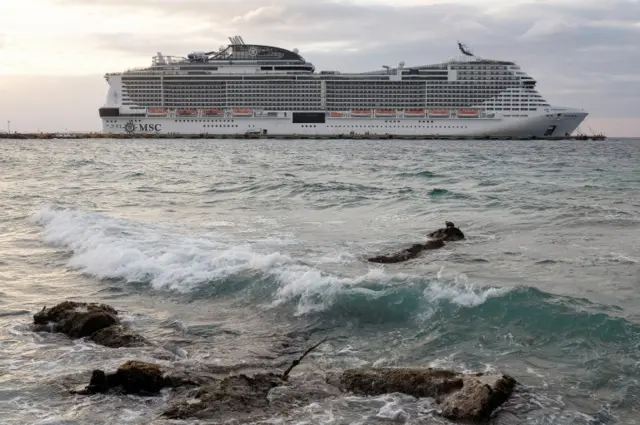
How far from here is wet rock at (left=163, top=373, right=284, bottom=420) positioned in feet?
17.8

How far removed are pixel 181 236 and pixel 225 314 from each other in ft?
19.9

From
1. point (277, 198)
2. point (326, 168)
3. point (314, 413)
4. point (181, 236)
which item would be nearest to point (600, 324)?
point (314, 413)

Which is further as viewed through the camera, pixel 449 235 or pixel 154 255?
pixel 449 235

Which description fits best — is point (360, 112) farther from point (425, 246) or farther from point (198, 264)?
point (198, 264)

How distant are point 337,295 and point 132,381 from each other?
12.3 ft

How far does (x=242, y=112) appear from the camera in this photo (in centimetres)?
9319

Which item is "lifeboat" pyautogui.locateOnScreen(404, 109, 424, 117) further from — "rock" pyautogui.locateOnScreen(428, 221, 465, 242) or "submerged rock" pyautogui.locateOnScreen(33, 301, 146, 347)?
"submerged rock" pyautogui.locateOnScreen(33, 301, 146, 347)

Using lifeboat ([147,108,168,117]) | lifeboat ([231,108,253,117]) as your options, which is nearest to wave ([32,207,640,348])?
lifeboat ([231,108,253,117])

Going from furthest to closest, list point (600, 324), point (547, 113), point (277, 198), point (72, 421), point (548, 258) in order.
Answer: point (547, 113) → point (277, 198) → point (548, 258) → point (600, 324) → point (72, 421)

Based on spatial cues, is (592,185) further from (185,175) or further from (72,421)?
(72,421)

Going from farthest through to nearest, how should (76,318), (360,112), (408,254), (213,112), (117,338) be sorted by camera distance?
(213,112)
(360,112)
(408,254)
(76,318)
(117,338)

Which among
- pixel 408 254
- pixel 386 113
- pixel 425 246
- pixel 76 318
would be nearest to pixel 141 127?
pixel 386 113

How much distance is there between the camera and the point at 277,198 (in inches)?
903

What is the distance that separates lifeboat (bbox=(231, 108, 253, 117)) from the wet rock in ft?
291
